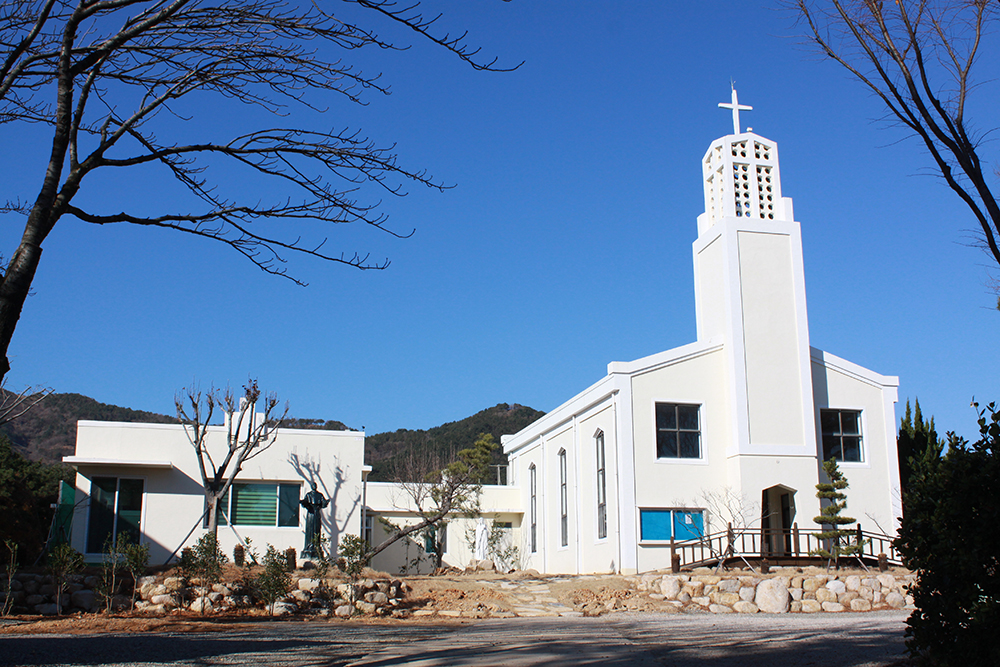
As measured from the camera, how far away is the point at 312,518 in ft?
71.9

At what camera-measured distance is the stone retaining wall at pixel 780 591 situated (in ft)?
55.8

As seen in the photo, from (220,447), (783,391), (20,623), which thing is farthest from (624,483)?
(20,623)

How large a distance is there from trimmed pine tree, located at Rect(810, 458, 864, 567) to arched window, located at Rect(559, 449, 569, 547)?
7.49 m

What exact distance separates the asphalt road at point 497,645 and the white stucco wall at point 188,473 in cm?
918

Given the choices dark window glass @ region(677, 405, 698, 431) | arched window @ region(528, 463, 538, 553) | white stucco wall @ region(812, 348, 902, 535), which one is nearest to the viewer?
dark window glass @ region(677, 405, 698, 431)

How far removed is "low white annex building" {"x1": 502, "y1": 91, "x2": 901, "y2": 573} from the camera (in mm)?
21641

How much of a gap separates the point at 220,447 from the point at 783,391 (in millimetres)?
15082

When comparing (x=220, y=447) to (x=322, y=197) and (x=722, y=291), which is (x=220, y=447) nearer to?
(x=722, y=291)

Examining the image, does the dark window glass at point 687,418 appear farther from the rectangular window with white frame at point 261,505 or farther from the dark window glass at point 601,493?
the rectangular window with white frame at point 261,505

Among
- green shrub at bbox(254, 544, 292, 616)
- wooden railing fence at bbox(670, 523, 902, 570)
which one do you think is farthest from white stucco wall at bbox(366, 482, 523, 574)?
green shrub at bbox(254, 544, 292, 616)

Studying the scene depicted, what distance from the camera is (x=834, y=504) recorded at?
21984 mm

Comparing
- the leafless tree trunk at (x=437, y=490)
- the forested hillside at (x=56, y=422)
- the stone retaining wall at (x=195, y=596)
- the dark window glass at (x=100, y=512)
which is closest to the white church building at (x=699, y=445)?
the dark window glass at (x=100, y=512)

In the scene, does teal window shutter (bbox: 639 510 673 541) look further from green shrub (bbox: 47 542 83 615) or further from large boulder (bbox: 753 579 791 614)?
green shrub (bbox: 47 542 83 615)

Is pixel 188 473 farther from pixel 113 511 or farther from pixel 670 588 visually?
pixel 670 588
